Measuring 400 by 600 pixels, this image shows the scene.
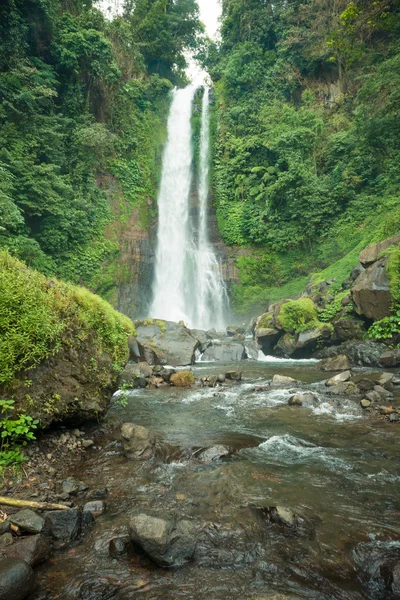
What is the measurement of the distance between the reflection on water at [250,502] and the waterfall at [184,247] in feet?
53.6

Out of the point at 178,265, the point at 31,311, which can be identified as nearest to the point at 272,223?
the point at 178,265

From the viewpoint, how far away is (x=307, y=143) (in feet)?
75.8

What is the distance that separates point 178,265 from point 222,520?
2191 cm

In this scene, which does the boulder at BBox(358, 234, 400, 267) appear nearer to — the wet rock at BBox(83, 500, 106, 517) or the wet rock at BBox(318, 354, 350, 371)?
the wet rock at BBox(318, 354, 350, 371)

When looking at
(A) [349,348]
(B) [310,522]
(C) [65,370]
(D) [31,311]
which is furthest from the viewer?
(A) [349,348]

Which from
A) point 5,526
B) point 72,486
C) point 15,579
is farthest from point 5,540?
point 72,486

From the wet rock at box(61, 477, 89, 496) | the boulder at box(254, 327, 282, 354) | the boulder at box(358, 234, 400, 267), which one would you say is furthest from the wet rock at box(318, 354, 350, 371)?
the wet rock at box(61, 477, 89, 496)

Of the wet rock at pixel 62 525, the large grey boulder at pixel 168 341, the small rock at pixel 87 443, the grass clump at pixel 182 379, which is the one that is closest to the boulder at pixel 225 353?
the large grey boulder at pixel 168 341

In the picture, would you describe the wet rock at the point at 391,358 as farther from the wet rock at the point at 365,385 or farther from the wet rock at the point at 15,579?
the wet rock at the point at 15,579

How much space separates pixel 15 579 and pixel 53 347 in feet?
8.74

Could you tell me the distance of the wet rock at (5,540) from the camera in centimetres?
265

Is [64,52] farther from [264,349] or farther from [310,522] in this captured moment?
[310,522]

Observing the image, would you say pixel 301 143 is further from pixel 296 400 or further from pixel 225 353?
pixel 296 400

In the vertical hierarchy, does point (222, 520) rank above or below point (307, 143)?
below
